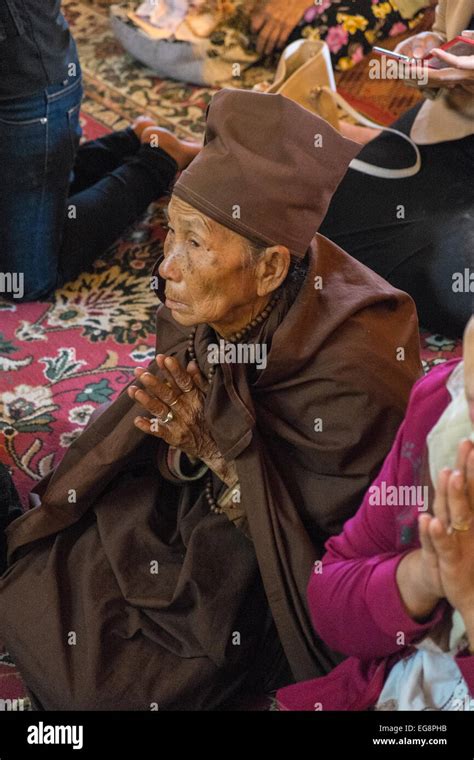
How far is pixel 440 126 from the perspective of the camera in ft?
9.09

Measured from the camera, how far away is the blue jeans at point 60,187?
8.92 ft

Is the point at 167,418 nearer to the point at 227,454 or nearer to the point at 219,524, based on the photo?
the point at 227,454

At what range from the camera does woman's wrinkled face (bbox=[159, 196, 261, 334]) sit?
1661 mm

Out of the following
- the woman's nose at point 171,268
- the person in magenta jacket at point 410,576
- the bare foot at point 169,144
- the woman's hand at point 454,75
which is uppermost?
the woman's hand at point 454,75

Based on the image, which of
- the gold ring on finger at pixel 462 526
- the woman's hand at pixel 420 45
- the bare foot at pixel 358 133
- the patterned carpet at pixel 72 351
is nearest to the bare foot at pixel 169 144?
the patterned carpet at pixel 72 351

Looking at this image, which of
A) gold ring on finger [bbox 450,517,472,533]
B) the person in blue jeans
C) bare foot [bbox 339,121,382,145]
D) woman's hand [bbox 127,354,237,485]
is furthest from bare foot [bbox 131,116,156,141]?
gold ring on finger [bbox 450,517,472,533]

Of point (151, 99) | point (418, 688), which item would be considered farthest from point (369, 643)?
point (151, 99)

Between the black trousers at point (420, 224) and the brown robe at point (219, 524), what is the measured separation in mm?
925

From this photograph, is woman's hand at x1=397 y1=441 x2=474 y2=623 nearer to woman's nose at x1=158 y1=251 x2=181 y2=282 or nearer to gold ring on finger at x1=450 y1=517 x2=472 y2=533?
gold ring on finger at x1=450 y1=517 x2=472 y2=533

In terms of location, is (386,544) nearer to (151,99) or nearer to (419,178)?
(419,178)

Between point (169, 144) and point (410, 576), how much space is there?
7.41 feet

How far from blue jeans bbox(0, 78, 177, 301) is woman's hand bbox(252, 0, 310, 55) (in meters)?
0.87

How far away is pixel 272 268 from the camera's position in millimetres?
1691

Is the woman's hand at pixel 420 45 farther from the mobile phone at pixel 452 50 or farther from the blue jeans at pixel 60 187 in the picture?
the blue jeans at pixel 60 187
